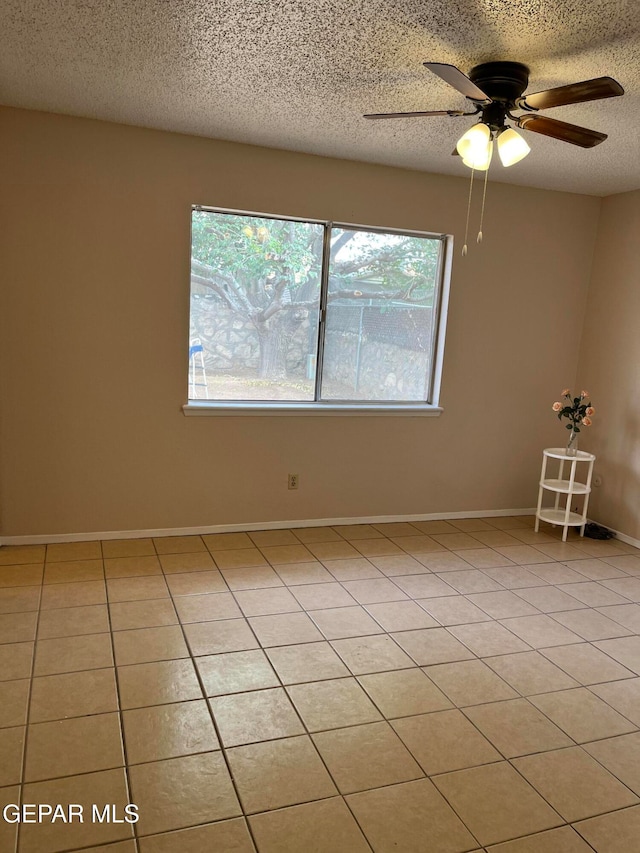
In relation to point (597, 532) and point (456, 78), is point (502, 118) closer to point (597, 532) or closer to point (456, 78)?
point (456, 78)

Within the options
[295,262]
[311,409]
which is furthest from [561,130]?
[311,409]

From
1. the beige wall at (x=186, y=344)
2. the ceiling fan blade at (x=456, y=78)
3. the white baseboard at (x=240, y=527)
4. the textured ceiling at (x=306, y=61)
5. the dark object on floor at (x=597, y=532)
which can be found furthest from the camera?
the dark object on floor at (x=597, y=532)

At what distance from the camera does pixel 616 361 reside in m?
4.57

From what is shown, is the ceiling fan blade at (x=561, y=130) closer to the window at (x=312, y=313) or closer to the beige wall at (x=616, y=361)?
the window at (x=312, y=313)

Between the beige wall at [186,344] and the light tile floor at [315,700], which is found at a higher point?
the beige wall at [186,344]

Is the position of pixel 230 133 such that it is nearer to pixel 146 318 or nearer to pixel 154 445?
pixel 146 318

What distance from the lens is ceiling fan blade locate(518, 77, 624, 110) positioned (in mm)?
2074

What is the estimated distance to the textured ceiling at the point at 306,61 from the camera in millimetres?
2156

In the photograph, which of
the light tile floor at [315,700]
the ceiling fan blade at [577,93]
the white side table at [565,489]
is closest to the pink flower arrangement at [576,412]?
the white side table at [565,489]

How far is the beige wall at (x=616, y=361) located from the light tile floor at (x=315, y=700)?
0.92 metres

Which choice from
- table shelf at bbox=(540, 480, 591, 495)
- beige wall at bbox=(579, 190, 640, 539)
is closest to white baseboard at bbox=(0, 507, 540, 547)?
table shelf at bbox=(540, 480, 591, 495)

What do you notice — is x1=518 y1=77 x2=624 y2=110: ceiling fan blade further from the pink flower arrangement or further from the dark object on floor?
the dark object on floor

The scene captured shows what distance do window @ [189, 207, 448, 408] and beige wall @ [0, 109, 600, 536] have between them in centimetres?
13

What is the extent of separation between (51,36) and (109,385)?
1.82m
